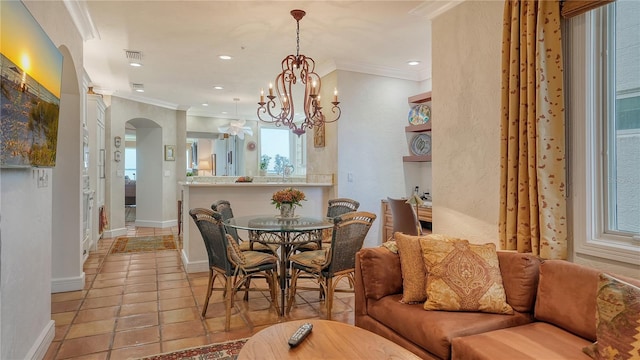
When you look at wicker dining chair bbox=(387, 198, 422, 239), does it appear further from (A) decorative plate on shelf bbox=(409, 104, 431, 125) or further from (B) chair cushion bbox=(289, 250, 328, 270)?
(A) decorative plate on shelf bbox=(409, 104, 431, 125)

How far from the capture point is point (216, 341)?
2.60 meters

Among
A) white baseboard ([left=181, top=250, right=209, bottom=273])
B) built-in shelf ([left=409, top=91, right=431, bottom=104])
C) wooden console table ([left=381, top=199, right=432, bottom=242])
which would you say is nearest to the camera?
white baseboard ([left=181, top=250, right=209, bottom=273])

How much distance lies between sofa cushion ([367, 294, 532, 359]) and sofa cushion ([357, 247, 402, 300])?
0.13m

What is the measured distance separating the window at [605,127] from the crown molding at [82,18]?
378 cm

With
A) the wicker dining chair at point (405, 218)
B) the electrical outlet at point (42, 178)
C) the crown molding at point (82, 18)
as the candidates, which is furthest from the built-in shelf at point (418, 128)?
the electrical outlet at point (42, 178)

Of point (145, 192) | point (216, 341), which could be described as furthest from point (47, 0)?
point (145, 192)

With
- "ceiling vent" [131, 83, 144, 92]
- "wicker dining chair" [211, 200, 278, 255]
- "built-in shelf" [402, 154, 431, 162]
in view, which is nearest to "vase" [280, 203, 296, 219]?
"wicker dining chair" [211, 200, 278, 255]

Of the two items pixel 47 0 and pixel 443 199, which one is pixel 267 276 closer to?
pixel 443 199

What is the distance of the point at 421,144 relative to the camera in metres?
5.05

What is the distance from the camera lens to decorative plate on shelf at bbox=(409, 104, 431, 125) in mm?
4805

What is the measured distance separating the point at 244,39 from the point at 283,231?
233 cm

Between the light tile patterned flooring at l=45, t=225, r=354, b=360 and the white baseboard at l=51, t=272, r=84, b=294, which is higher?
the white baseboard at l=51, t=272, r=84, b=294

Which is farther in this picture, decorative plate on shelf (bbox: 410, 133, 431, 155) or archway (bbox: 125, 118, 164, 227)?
archway (bbox: 125, 118, 164, 227)

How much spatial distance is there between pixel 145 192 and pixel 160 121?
1.59 metres
